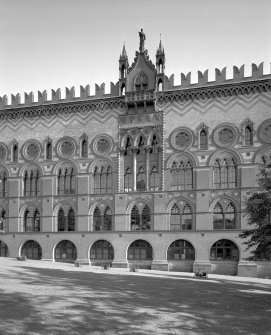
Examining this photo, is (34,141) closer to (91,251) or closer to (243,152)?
(91,251)

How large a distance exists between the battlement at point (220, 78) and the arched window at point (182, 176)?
8.34 metres

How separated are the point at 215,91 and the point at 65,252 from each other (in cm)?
→ 2372

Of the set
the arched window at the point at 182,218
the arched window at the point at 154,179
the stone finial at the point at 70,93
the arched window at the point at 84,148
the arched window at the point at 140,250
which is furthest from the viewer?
the stone finial at the point at 70,93

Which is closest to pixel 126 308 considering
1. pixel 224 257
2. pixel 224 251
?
pixel 224 257

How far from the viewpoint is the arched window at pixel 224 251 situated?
4769 centimetres

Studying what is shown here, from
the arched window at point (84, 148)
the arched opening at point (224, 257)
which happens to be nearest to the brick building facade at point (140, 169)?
the arched opening at point (224, 257)

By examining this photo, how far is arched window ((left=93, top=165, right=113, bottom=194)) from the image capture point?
52750 mm

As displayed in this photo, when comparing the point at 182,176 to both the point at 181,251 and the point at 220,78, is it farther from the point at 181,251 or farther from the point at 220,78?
the point at 220,78

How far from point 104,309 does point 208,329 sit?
488 cm

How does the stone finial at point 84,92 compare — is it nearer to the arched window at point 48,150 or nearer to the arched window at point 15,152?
the arched window at point 48,150

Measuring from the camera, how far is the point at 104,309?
2075 centimetres

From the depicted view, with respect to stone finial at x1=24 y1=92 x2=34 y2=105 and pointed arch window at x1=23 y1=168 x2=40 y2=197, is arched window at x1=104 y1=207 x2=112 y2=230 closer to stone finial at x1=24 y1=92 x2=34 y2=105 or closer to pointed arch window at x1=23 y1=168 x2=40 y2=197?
pointed arch window at x1=23 y1=168 x2=40 y2=197

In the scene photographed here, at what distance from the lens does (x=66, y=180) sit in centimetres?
5447

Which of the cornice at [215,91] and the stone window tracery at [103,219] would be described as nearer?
→ the cornice at [215,91]
